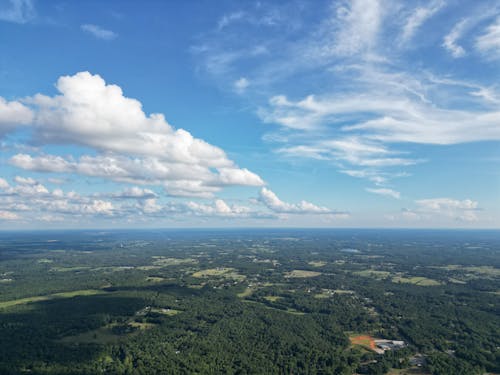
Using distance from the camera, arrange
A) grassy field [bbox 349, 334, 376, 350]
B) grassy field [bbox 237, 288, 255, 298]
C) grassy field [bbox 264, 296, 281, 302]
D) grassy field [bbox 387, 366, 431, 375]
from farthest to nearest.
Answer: grassy field [bbox 237, 288, 255, 298] < grassy field [bbox 264, 296, 281, 302] < grassy field [bbox 349, 334, 376, 350] < grassy field [bbox 387, 366, 431, 375]

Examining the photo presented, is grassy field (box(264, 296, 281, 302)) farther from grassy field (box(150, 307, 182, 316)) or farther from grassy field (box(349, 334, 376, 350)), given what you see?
grassy field (box(349, 334, 376, 350))

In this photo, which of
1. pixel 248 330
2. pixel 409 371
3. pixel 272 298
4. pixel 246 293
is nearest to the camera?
pixel 409 371

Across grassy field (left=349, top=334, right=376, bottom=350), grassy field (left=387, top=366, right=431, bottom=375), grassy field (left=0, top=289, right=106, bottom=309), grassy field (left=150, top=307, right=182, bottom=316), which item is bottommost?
grassy field (left=387, top=366, right=431, bottom=375)

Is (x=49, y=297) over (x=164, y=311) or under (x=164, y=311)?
over

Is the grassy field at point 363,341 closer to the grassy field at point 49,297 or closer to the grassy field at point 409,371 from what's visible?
the grassy field at point 409,371

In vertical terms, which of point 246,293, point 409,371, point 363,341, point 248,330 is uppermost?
point 248,330

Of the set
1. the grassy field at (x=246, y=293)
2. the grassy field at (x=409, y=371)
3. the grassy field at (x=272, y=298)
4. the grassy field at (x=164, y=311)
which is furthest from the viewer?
the grassy field at (x=246, y=293)

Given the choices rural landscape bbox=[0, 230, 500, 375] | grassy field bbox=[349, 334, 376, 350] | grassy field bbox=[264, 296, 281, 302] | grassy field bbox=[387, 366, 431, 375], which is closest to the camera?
grassy field bbox=[387, 366, 431, 375]

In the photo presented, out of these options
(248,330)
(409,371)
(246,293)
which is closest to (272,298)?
(246,293)

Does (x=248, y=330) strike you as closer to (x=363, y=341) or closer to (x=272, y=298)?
(x=363, y=341)

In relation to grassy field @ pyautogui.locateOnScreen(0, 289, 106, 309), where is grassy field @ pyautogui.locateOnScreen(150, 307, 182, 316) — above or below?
below

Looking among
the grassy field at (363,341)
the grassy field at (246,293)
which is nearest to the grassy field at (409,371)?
the grassy field at (363,341)

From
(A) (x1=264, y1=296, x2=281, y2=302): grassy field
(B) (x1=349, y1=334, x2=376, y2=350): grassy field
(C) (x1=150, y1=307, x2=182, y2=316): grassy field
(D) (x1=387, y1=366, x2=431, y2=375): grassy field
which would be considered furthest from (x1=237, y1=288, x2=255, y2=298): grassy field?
(D) (x1=387, y1=366, x2=431, y2=375): grassy field
